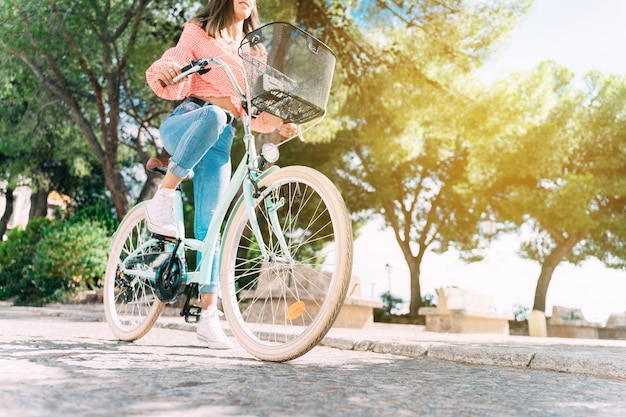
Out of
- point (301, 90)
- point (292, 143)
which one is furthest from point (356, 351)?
point (292, 143)

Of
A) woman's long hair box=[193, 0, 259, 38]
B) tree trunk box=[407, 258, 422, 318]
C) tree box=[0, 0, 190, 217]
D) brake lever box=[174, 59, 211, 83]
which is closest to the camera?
brake lever box=[174, 59, 211, 83]

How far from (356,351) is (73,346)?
1849mm

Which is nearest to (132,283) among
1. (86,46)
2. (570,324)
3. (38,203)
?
(86,46)

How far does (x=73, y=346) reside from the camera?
3.24 metres

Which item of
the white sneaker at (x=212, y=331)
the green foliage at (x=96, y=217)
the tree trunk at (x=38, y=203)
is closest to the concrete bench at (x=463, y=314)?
the green foliage at (x=96, y=217)

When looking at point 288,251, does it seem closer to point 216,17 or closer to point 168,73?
point 168,73

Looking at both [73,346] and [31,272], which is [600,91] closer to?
[31,272]

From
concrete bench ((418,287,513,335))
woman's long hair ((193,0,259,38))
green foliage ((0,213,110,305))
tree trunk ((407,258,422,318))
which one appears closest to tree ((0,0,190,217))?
green foliage ((0,213,110,305))

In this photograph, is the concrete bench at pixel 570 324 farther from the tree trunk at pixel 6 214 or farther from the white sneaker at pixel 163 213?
the tree trunk at pixel 6 214

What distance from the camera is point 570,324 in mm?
15016

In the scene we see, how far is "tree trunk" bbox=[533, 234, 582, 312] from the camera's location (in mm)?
21156

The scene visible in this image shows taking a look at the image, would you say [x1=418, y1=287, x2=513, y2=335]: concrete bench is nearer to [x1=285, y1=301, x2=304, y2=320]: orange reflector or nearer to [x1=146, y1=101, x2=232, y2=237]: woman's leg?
[x1=146, y1=101, x2=232, y2=237]: woman's leg

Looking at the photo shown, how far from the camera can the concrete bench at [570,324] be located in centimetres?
1495

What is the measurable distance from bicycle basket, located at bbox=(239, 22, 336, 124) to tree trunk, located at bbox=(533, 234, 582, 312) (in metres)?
20.2
